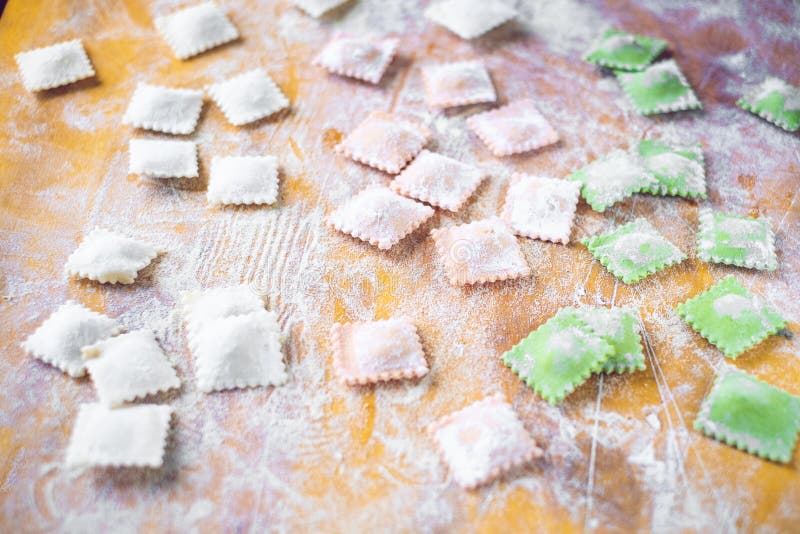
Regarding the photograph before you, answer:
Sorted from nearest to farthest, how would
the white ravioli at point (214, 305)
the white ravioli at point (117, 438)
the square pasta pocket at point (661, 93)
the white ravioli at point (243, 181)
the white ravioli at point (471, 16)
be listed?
the white ravioli at point (117, 438), the white ravioli at point (214, 305), the white ravioli at point (243, 181), the square pasta pocket at point (661, 93), the white ravioli at point (471, 16)

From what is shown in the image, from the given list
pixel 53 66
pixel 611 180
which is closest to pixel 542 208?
pixel 611 180

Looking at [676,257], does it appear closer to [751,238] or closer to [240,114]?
[751,238]

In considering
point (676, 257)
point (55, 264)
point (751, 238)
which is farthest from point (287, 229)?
point (751, 238)

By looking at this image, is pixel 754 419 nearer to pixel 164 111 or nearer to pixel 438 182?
pixel 438 182

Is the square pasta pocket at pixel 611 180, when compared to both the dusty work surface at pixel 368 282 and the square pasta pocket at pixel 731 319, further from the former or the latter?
the square pasta pocket at pixel 731 319

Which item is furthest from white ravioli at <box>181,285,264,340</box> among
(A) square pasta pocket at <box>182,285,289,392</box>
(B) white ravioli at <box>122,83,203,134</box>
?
(B) white ravioli at <box>122,83,203,134</box>

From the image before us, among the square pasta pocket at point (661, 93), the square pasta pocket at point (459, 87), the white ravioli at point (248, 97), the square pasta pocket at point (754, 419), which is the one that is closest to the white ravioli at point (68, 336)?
the white ravioli at point (248, 97)
